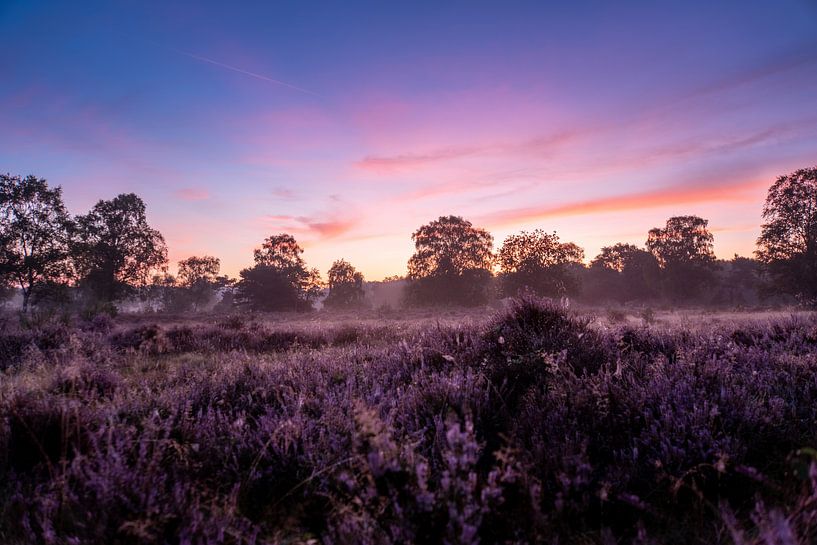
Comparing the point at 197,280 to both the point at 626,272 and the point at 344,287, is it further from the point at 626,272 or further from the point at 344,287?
the point at 626,272

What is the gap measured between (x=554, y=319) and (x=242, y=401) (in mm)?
4098

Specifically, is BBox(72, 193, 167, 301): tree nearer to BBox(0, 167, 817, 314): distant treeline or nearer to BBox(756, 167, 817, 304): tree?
BBox(0, 167, 817, 314): distant treeline

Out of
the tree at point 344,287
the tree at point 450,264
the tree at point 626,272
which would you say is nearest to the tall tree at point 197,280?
the tree at point 344,287

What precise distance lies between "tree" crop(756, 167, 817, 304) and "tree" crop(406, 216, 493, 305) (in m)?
25.7

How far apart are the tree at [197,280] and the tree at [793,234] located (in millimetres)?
67637

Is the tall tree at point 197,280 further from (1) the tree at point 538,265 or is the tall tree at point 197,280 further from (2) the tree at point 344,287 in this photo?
(1) the tree at point 538,265

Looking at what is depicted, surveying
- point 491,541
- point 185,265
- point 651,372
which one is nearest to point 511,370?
point 651,372

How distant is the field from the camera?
184cm

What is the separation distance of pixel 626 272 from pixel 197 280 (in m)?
66.4

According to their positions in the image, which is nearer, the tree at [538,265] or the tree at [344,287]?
the tree at [538,265]

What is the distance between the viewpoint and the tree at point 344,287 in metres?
59.2

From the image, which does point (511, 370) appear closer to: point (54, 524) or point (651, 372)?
point (651, 372)

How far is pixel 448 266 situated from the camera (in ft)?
161

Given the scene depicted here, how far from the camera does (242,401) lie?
12.1 ft
